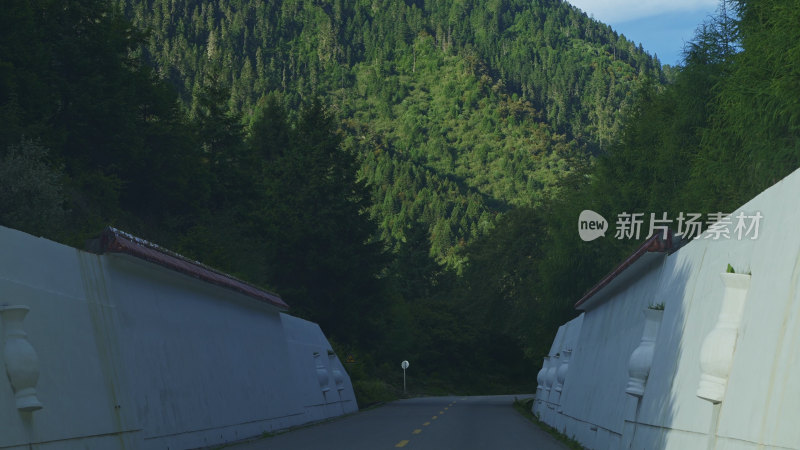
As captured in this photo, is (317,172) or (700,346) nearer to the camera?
(700,346)

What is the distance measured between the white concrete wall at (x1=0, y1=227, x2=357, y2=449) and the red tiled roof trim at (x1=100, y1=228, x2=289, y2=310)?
22 centimetres

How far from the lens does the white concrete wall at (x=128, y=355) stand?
11.0m

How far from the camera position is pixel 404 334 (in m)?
84.8

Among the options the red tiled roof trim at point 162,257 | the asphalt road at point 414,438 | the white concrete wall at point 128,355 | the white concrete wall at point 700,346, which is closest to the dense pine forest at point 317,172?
the red tiled roof trim at point 162,257

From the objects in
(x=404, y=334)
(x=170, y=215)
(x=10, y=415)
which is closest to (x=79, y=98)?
(x=170, y=215)

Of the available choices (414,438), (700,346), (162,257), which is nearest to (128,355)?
(162,257)

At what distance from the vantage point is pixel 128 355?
1423 centimetres

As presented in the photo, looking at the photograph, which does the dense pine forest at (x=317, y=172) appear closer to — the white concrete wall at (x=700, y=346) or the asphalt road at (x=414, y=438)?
the asphalt road at (x=414, y=438)

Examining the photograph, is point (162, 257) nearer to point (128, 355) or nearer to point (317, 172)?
point (128, 355)

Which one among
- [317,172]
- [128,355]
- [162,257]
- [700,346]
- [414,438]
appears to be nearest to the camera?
[700,346]

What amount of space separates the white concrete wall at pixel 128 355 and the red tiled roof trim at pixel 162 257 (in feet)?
0.71

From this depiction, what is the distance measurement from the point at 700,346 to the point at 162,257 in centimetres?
962

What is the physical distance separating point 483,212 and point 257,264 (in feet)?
→ 455

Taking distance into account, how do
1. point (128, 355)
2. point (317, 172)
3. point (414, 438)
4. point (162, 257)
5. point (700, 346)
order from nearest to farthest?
point (700, 346) → point (128, 355) → point (162, 257) → point (414, 438) → point (317, 172)
